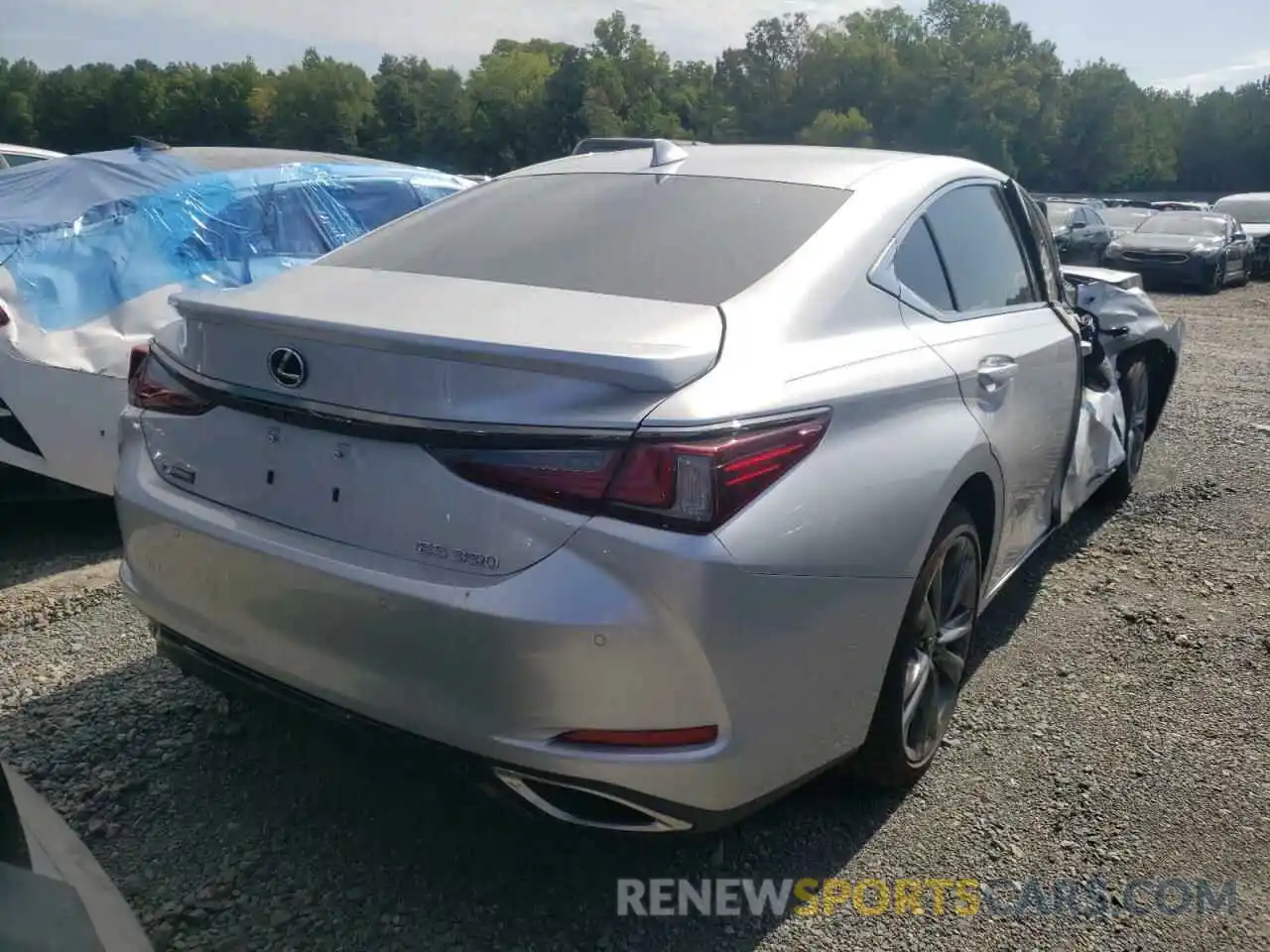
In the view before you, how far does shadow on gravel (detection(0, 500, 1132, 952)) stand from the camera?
91.2 inches

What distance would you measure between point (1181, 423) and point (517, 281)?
20.6 feet

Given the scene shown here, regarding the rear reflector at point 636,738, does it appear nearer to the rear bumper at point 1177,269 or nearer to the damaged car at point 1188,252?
the rear bumper at point 1177,269

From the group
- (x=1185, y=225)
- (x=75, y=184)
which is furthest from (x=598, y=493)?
(x=1185, y=225)

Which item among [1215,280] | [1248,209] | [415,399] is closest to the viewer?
[415,399]

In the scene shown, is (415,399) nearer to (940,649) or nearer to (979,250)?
(940,649)

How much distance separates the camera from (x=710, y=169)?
3162 mm

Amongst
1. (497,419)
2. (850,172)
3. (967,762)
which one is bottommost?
(967,762)

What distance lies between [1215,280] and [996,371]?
18.1m

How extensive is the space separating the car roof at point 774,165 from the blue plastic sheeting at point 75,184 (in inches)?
83.1

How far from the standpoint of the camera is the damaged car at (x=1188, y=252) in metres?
18.4

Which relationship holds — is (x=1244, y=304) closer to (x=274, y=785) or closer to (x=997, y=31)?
(x=274, y=785)

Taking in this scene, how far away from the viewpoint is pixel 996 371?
303 cm

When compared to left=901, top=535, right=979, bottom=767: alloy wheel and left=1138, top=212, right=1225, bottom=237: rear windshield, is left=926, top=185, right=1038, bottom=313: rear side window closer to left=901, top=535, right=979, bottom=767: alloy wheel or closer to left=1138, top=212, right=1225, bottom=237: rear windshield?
left=901, top=535, right=979, bottom=767: alloy wheel

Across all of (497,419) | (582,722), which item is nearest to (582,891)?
(582,722)
